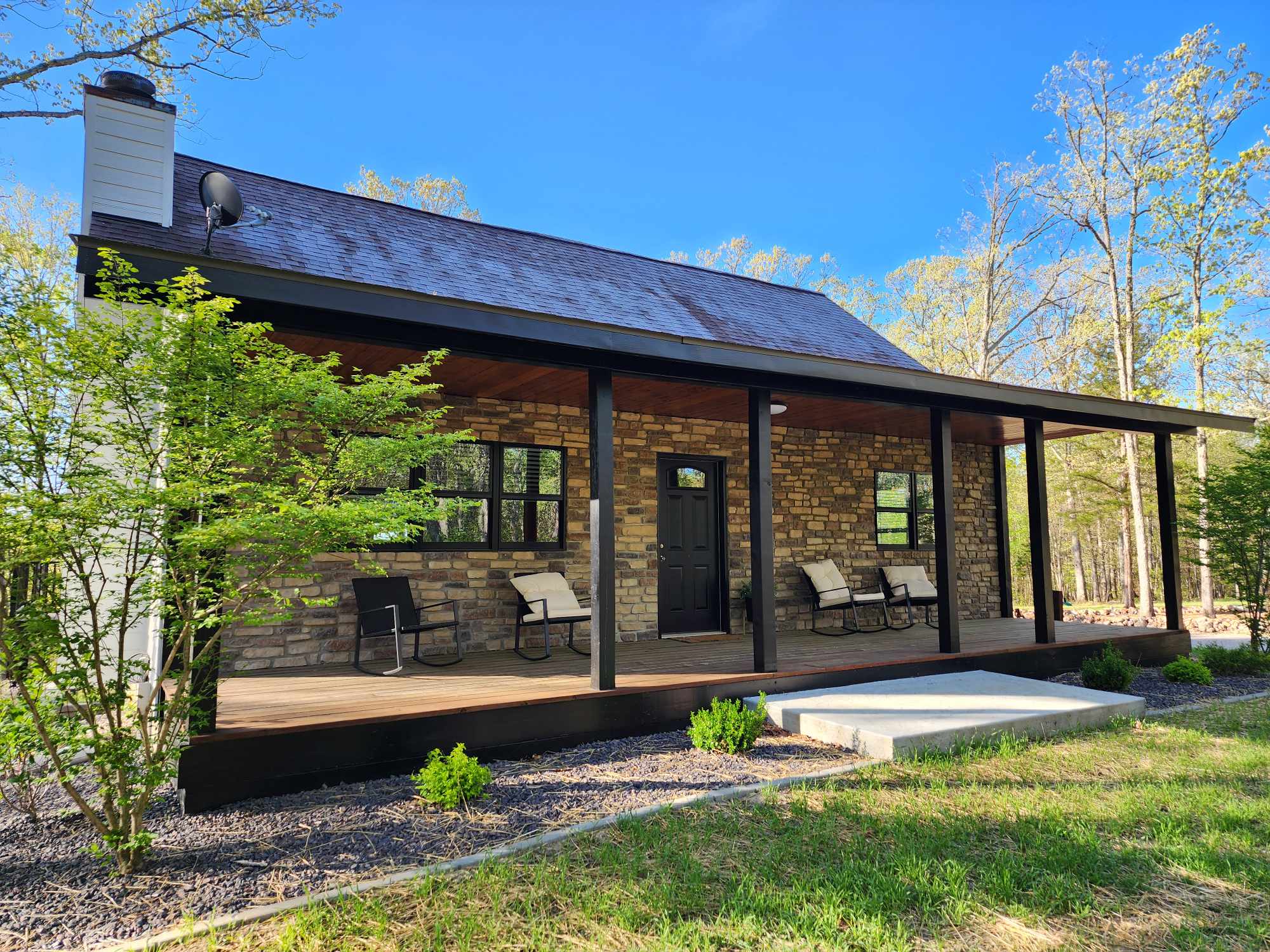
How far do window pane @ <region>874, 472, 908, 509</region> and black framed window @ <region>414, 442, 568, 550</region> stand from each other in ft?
13.9

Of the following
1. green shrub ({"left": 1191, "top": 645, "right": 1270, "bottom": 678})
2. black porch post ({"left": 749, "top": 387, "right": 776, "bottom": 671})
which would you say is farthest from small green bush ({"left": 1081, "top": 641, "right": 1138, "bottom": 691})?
black porch post ({"left": 749, "top": 387, "right": 776, "bottom": 671})

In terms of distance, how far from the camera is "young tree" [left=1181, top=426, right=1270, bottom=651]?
6.76m

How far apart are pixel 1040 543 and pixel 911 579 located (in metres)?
2.11

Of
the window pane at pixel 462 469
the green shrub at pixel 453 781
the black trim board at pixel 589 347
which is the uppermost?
the black trim board at pixel 589 347

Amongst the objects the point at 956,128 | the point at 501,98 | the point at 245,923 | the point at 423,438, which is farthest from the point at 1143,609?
the point at 501,98

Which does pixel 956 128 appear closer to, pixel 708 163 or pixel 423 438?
pixel 708 163

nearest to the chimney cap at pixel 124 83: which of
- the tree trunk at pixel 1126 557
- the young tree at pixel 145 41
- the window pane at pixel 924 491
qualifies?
the young tree at pixel 145 41

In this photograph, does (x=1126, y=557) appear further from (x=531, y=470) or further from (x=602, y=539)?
(x=602, y=539)

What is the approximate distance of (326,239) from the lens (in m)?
5.89

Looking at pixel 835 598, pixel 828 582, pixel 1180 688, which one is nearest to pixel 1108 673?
pixel 1180 688

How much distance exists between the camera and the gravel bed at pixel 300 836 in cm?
238

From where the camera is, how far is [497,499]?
21.1 feet

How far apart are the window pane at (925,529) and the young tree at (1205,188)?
551 centimetres

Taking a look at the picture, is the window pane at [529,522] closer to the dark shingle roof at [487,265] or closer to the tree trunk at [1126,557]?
the dark shingle roof at [487,265]
